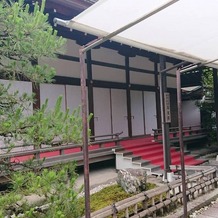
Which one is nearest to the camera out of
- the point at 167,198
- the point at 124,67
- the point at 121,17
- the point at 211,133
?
the point at 121,17

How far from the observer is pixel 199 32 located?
301cm

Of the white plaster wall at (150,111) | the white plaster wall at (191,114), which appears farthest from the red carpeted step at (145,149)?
the white plaster wall at (191,114)

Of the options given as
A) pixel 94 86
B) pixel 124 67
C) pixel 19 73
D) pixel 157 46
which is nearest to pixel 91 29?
pixel 19 73


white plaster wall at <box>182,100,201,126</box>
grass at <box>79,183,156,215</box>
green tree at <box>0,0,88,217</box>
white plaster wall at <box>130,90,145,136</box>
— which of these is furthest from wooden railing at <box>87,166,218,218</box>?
white plaster wall at <box>182,100,201,126</box>

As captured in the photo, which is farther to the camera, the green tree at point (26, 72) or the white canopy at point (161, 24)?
the white canopy at point (161, 24)

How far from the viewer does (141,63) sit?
1062cm

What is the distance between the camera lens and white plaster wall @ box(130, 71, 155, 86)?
10375 millimetres

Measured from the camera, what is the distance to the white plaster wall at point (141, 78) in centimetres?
1038

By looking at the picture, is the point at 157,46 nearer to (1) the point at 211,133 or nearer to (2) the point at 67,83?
(2) the point at 67,83

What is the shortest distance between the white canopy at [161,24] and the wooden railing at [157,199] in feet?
6.52

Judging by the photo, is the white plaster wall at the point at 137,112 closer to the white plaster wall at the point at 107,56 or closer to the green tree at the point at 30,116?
the white plaster wall at the point at 107,56

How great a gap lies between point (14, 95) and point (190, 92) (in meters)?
11.9

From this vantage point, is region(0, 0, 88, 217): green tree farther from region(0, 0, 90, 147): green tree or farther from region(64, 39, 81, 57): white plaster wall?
region(64, 39, 81, 57): white plaster wall

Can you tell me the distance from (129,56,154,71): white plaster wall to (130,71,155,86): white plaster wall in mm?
266
